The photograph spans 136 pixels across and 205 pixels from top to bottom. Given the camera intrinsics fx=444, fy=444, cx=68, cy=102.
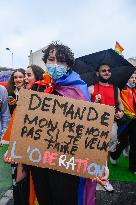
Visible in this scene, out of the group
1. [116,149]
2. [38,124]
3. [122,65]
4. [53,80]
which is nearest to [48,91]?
[53,80]

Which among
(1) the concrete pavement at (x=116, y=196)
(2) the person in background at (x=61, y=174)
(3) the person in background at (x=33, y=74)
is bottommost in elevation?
(1) the concrete pavement at (x=116, y=196)

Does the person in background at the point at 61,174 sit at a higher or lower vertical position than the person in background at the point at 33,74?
lower

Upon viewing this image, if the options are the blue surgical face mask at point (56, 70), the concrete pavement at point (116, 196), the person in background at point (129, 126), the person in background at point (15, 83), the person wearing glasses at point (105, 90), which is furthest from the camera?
the person in background at point (129, 126)

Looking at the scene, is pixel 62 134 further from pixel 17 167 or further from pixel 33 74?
pixel 33 74

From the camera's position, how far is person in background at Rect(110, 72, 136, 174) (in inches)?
303

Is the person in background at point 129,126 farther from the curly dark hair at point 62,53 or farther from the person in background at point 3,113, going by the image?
the curly dark hair at point 62,53

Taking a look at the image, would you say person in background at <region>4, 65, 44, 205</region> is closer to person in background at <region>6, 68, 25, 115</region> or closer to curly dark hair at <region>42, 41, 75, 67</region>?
person in background at <region>6, 68, 25, 115</region>

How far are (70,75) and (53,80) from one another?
156mm

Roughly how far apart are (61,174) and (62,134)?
1.12 ft

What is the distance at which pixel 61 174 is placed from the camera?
11.2 ft

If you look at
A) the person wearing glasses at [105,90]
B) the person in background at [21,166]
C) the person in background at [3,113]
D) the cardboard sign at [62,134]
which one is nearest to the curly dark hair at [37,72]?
the person in background at [21,166]

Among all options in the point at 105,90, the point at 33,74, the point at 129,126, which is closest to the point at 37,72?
the point at 33,74

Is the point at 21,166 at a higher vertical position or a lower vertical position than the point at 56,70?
lower

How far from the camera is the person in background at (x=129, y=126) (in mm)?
7707
